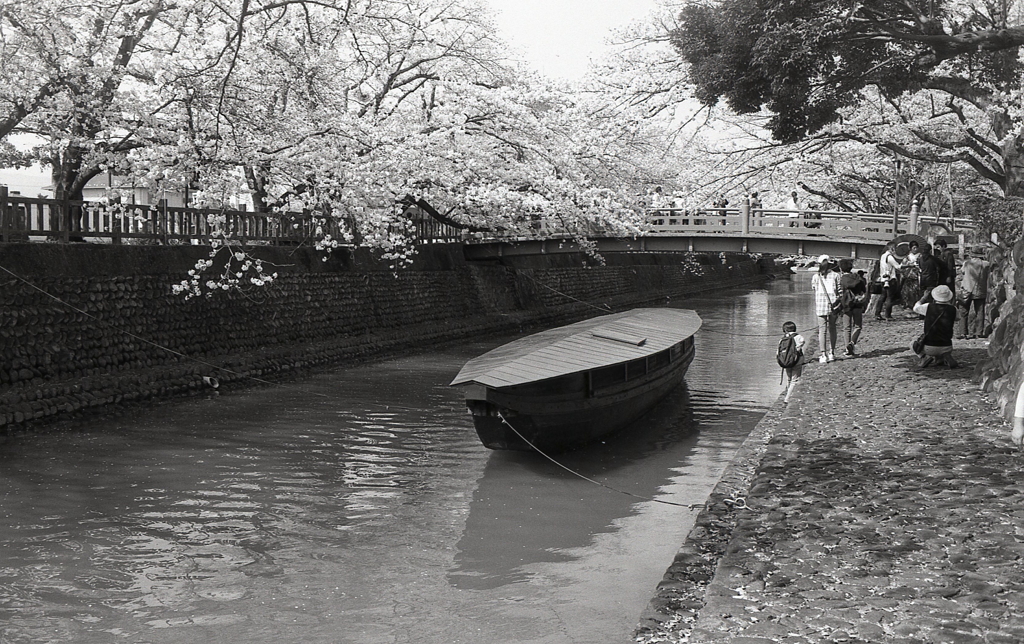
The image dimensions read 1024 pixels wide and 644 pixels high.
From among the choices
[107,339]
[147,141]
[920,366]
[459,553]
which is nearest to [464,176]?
[147,141]

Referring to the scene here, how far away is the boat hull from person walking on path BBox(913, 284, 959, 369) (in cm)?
437

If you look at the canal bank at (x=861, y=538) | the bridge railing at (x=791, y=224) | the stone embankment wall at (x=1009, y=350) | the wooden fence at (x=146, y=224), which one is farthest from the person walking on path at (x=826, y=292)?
the wooden fence at (x=146, y=224)

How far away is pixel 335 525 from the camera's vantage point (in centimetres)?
969

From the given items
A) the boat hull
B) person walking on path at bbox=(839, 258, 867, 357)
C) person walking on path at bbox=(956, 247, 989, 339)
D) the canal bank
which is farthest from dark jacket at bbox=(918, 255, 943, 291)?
the boat hull

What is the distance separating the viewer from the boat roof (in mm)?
12125

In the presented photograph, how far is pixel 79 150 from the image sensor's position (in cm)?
1791

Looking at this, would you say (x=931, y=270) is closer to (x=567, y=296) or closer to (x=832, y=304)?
(x=832, y=304)

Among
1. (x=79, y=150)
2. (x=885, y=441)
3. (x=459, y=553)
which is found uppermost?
(x=79, y=150)

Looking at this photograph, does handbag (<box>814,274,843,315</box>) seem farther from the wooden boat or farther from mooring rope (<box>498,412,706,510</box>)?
mooring rope (<box>498,412,706,510</box>)

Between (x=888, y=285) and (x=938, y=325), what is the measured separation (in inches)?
392

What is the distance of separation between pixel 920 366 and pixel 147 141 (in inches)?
543

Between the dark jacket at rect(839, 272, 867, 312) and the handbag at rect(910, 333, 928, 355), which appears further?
the dark jacket at rect(839, 272, 867, 312)

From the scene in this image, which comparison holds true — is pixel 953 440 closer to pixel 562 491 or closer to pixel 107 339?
pixel 562 491

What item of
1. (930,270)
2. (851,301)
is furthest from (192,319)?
(930,270)
